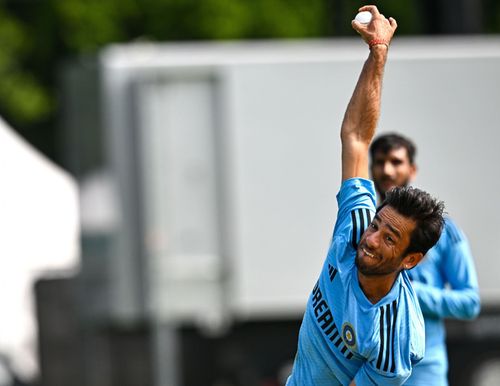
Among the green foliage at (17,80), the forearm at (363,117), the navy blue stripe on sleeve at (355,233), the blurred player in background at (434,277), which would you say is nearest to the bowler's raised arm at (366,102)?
the forearm at (363,117)

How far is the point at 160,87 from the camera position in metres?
11.8

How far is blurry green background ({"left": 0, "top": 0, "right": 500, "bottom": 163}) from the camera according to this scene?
19188mm

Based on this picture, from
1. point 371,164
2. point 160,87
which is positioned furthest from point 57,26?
point 371,164

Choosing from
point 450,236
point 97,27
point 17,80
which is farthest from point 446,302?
point 17,80

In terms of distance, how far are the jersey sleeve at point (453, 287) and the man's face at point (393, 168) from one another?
32cm

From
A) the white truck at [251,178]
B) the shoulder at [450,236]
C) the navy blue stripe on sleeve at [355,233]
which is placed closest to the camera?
the navy blue stripe on sleeve at [355,233]

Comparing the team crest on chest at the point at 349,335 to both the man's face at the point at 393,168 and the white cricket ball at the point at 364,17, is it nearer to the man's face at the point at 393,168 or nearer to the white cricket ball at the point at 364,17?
the white cricket ball at the point at 364,17

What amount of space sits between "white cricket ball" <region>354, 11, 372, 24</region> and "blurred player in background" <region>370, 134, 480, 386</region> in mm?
1279

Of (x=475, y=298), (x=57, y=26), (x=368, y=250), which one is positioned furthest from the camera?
(x=57, y=26)

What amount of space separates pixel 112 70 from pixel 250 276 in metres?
2.18

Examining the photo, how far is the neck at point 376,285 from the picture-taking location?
407 cm

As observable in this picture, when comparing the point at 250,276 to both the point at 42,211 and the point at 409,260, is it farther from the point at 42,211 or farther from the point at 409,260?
the point at 409,260

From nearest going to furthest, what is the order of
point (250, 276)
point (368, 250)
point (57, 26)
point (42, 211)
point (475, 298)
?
point (368, 250), point (475, 298), point (250, 276), point (42, 211), point (57, 26)

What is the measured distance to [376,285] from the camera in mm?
4078
